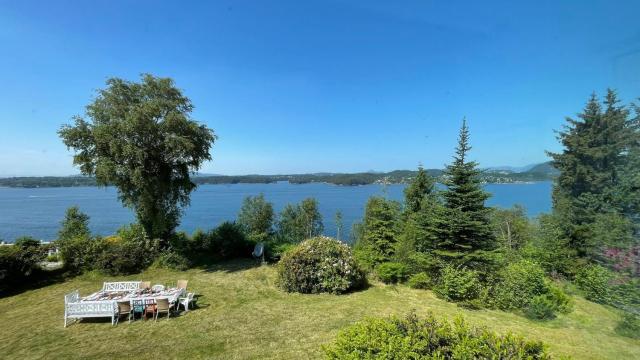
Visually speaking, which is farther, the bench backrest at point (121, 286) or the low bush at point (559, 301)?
the bench backrest at point (121, 286)

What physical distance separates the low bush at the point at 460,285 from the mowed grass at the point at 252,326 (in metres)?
0.54

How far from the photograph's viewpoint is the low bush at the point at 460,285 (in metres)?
9.62

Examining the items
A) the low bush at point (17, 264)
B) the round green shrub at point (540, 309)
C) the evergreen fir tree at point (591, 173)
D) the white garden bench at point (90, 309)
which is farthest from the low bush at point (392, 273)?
the low bush at point (17, 264)

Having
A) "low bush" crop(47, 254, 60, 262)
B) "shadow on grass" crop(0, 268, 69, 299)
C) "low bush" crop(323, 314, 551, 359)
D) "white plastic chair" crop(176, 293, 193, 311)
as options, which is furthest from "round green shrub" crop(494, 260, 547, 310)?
"low bush" crop(47, 254, 60, 262)

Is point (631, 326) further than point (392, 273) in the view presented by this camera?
No

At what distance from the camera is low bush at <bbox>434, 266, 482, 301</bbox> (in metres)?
9.62

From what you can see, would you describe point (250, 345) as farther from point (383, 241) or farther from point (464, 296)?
point (383, 241)

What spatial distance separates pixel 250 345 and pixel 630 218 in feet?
22.9

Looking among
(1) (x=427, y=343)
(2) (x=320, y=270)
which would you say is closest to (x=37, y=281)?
(2) (x=320, y=270)

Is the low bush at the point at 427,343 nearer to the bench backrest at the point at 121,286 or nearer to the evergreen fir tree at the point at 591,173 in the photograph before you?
the evergreen fir tree at the point at 591,173

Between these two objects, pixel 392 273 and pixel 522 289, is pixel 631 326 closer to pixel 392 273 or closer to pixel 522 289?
pixel 522 289

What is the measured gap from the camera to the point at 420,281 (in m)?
11.0

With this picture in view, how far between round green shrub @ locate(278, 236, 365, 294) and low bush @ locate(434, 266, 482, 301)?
2858 mm

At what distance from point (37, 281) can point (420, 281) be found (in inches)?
574
